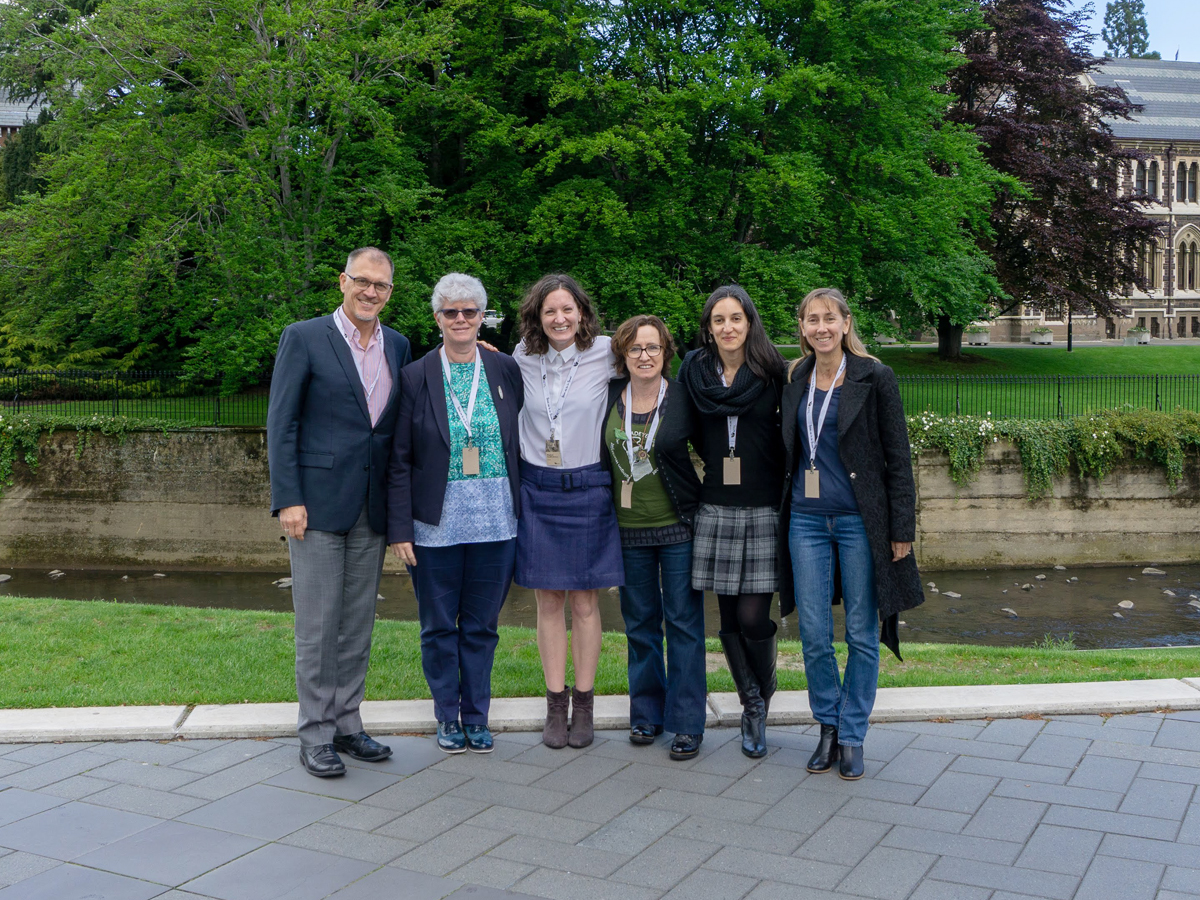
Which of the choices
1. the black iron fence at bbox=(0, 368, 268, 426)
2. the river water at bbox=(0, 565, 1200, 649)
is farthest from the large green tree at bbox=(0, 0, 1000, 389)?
the river water at bbox=(0, 565, 1200, 649)

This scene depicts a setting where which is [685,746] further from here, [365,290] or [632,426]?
[365,290]

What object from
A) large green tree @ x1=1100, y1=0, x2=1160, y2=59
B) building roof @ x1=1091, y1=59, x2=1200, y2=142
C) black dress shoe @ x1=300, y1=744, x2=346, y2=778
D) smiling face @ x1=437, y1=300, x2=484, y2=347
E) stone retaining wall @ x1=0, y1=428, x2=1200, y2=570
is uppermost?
large green tree @ x1=1100, y1=0, x2=1160, y2=59

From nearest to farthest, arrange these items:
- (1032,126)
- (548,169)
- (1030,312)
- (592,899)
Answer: (592,899) → (548,169) → (1032,126) → (1030,312)

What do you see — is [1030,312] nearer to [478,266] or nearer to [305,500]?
[478,266]

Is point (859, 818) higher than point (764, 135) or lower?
lower

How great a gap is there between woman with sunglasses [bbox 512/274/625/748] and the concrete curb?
0.37m

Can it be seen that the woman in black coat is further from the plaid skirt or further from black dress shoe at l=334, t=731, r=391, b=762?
black dress shoe at l=334, t=731, r=391, b=762

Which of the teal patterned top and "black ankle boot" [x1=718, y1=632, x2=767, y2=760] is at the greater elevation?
the teal patterned top

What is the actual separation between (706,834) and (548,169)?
15572mm

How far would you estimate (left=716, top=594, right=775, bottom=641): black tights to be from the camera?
484 centimetres

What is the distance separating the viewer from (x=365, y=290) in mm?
4730

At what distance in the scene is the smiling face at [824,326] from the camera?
4684mm

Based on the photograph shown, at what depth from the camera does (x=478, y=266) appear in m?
17.7

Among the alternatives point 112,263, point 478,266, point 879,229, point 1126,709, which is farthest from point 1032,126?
point 1126,709
